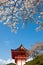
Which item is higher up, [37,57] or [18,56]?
[18,56]

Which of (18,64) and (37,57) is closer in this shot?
(37,57)

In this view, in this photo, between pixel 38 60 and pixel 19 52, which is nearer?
pixel 38 60

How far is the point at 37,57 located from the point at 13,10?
499 cm

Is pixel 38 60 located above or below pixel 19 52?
below

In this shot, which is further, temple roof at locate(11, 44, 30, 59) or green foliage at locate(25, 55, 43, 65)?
temple roof at locate(11, 44, 30, 59)

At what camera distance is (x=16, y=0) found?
25.4 ft

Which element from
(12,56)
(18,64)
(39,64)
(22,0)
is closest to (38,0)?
(22,0)

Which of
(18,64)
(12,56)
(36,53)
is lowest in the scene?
(36,53)

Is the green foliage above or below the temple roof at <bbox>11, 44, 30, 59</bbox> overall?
below

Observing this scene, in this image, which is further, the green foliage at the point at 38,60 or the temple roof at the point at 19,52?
the temple roof at the point at 19,52

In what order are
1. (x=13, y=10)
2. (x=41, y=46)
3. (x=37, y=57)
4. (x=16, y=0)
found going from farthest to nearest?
(x=37, y=57) < (x=41, y=46) < (x=13, y=10) < (x=16, y=0)

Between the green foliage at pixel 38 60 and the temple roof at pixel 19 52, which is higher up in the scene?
the temple roof at pixel 19 52

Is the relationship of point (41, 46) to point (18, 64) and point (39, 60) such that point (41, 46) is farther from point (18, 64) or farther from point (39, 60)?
point (18, 64)

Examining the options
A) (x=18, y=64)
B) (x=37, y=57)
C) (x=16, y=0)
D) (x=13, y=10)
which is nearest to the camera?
(x=16, y=0)
